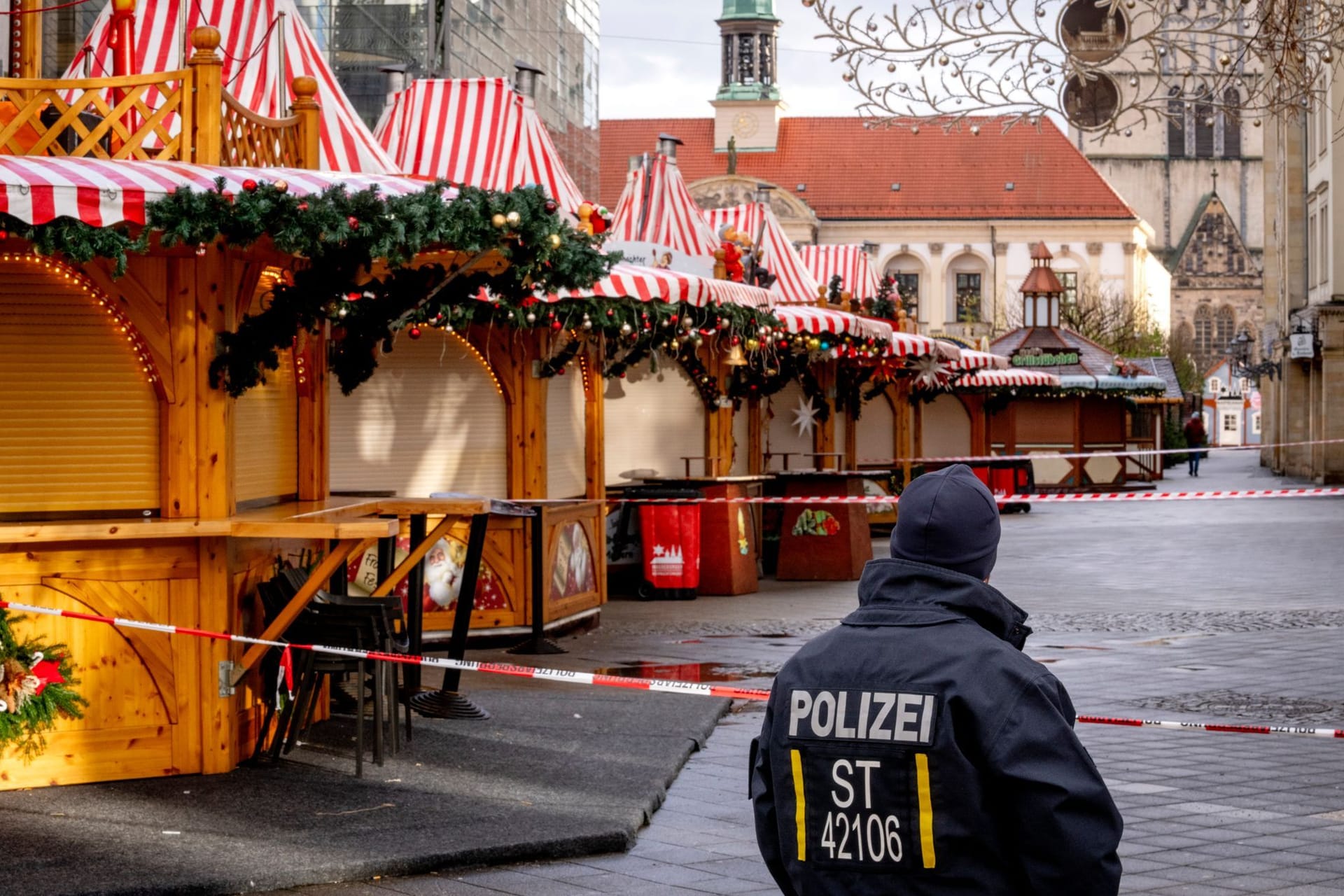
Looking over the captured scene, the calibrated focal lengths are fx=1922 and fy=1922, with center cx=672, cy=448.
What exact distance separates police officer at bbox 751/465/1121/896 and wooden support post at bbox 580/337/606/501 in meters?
12.6

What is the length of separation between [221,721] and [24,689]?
2.85 feet

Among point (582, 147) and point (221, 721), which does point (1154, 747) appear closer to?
point (221, 721)

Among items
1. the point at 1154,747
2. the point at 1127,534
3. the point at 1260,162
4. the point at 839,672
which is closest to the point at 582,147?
the point at 1127,534

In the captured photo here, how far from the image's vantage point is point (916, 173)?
86688mm

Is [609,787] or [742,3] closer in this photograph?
[609,787]

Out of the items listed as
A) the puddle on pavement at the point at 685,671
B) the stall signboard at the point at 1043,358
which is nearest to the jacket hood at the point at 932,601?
the puddle on pavement at the point at 685,671

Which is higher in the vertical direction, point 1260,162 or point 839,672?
point 1260,162

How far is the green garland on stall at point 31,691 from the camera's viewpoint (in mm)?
7883

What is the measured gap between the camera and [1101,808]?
3164 millimetres

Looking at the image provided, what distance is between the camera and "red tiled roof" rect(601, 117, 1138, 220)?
282 ft

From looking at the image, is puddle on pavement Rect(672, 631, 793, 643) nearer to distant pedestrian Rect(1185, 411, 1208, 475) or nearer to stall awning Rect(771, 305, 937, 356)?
stall awning Rect(771, 305, 937, 356)

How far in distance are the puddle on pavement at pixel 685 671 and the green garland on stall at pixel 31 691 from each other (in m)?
4.57

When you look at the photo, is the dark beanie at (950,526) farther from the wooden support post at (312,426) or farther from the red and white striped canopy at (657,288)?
the red and white striped canopy at (657,288)

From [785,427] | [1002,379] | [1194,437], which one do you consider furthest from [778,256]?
[1194,437]
